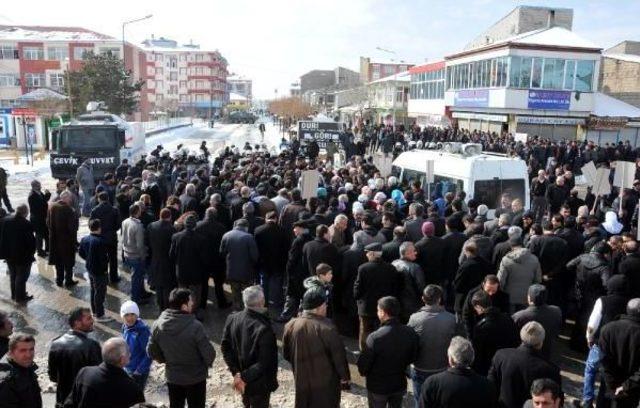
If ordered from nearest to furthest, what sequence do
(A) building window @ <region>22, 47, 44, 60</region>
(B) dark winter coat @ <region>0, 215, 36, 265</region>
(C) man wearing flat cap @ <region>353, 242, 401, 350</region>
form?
(C) man wearing flat cap @ <region>353, 242, 401, 350</region> → (B) dark winter coat @ <region>0, 215, 36, 265</region> → (A) building window @ <region>22, 47, 44, 60</region>

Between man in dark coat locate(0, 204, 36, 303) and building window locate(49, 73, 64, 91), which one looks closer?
man in dark coat locate(0, 204, 36, 303)

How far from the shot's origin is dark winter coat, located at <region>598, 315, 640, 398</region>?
5293 mm

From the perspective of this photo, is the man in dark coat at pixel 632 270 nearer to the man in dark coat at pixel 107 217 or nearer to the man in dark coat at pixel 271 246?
the man in dark coat at pixel 271 246

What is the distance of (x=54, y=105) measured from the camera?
137 feet

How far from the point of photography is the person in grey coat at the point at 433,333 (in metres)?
5.31

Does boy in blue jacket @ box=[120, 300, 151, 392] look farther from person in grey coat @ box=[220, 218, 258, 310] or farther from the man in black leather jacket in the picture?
person in grey coat @ box=[220, 218, 258, 310]

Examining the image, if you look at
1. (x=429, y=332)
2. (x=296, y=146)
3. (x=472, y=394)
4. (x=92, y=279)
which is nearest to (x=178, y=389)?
(x=429, y=332)

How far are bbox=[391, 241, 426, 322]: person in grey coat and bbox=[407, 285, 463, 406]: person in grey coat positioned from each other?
62.9 inches

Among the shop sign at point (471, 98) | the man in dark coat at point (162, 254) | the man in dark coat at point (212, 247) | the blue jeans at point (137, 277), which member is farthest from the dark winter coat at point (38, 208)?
the shop sign at point (471, 98)

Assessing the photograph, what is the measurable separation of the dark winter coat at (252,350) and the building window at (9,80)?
216ft

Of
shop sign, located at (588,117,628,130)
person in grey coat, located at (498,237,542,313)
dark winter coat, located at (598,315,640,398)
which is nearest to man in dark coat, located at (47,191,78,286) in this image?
person in grey coat, located at (498,237,542,313)

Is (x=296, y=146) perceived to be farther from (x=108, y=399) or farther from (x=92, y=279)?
(x=108, y=399)

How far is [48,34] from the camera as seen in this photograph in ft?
204

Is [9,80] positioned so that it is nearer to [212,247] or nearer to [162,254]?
→ [162,254]
